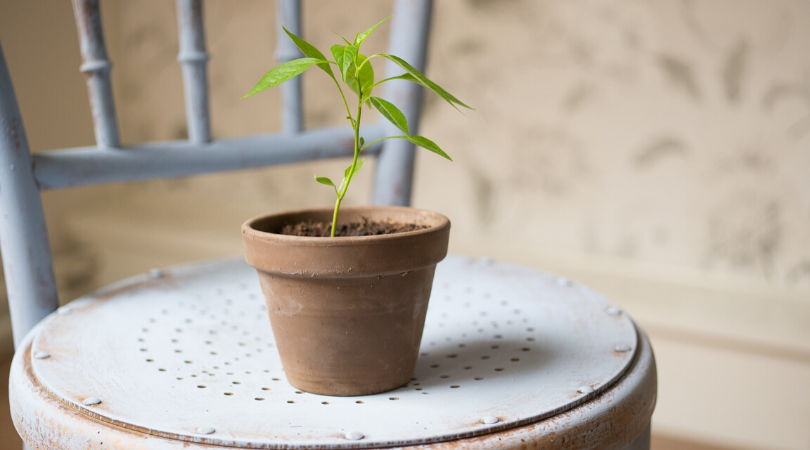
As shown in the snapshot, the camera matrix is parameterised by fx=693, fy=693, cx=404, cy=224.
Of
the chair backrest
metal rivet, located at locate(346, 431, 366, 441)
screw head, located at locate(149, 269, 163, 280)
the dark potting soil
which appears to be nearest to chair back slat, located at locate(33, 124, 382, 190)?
the chair backrest

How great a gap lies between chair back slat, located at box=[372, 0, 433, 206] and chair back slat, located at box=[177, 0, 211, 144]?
0.19 m

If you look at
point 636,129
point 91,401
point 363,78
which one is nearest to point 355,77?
point 363,78

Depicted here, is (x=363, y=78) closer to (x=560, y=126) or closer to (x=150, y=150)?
(x=150, y=150)

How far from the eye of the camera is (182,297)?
61cm

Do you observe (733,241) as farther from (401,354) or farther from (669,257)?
(401,354)

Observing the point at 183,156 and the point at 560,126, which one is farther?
the point at 560,126

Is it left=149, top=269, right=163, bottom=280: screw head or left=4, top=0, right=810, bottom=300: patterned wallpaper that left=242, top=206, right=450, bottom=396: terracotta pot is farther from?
left=4, top=0, right=810, bottom=300: patterned wallpaper

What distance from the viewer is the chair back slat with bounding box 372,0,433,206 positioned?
28.1 inches

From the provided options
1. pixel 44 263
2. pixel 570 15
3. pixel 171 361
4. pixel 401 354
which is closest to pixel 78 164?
pixel 44 263

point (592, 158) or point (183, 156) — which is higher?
point (183, 156)

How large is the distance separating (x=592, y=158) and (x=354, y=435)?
3.67 ft

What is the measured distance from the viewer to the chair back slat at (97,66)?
0.56 m

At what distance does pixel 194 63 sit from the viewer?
2.06 ft

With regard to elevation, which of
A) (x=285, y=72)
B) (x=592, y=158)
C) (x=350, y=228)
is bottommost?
(x=592, y=158)
